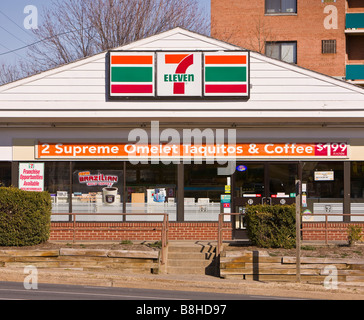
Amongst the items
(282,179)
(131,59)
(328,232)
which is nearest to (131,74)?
(131,59)

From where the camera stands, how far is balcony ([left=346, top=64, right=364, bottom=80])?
108 ft

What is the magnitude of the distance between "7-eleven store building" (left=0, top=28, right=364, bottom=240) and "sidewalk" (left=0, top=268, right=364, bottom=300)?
4269 millimetres

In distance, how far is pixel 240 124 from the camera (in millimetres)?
18344

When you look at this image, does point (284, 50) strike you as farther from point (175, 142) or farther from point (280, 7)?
point (175, 142)

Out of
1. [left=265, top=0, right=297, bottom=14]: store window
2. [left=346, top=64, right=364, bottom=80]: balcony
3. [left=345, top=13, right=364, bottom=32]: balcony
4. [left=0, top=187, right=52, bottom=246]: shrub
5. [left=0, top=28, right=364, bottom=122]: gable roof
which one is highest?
[left=265, top=0, right=297, bottom=14]: store window

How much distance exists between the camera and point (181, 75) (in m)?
17.6

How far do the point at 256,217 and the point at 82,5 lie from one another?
2339 cm

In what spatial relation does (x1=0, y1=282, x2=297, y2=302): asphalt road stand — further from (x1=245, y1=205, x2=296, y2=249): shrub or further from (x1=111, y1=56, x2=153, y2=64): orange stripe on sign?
(x1=111, y1=56, x2=153, y2=64): orange stripe on sign

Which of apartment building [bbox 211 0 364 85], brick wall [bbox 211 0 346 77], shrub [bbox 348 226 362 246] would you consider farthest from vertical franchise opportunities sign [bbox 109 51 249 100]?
apartment building [bbox 211 0 364 85]

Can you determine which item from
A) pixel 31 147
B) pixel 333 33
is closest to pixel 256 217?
pixel 31 147

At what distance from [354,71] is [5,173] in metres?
21.3

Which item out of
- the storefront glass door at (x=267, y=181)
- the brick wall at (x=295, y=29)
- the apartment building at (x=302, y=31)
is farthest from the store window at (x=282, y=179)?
the apartment building at (x=302, y=31)

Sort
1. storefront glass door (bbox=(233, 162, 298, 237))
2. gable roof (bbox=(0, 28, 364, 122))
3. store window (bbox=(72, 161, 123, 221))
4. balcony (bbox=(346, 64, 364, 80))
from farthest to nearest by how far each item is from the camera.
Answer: balcony (bbox=(346, 64, 364, 80)), store window (bbox=(72, 161, 123, 221)), storefront glass door (bbox=(233, 162, 298, 237)), gable roof (bbox=(0, 28, 364, 122))
